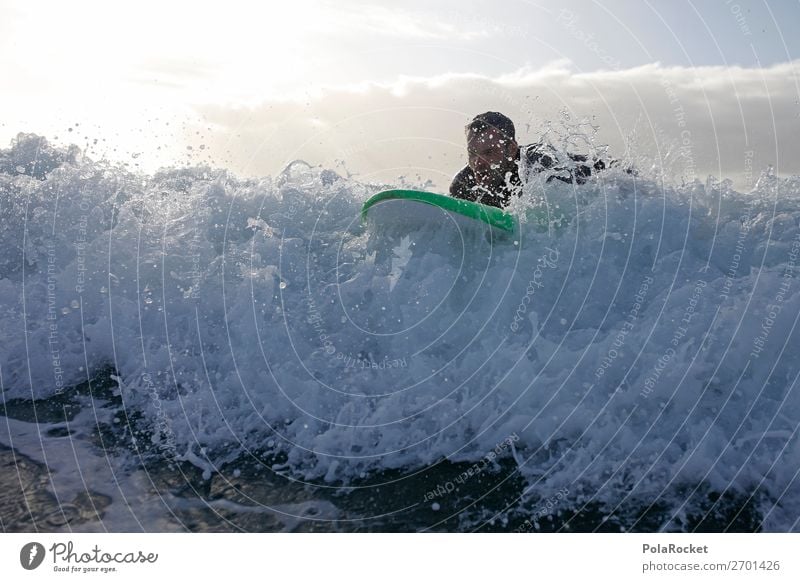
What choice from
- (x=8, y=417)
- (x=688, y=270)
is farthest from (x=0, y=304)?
(x=688, y=270)

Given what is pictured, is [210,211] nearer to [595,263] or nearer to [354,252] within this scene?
[354,252]

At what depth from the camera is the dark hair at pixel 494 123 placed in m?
5.61

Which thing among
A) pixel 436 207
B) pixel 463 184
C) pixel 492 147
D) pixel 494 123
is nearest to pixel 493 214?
pixel 436 207

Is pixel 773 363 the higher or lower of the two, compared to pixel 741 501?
higher

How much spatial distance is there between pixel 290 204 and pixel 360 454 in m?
3.33

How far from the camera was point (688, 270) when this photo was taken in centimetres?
488

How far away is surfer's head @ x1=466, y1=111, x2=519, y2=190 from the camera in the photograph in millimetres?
5617
